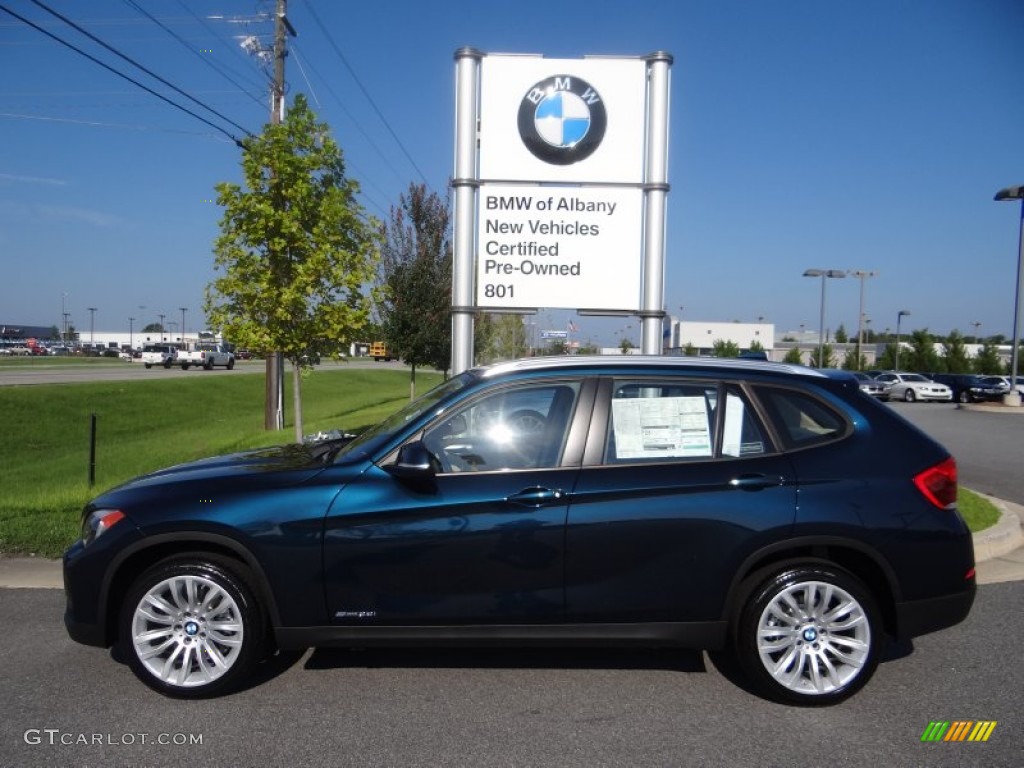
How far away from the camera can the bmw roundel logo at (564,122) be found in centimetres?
877

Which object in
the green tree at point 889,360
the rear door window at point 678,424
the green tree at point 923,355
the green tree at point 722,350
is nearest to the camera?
the rear door window at point 678,424

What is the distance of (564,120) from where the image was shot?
8812 millimetres

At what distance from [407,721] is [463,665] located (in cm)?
72

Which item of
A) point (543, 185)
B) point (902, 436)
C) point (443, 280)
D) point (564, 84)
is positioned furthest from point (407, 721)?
point (443, 280)

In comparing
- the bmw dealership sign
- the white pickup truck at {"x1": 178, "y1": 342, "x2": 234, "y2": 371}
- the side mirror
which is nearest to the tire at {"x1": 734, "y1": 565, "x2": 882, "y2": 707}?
the side mirror

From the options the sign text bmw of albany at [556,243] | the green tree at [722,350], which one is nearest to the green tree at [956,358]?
the green tree at [722,350]

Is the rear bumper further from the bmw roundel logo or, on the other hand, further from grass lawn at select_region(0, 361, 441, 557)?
grass lawn at select_region(0, 361, 441, 557)

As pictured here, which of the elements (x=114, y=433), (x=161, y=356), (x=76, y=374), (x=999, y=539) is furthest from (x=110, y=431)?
(x=161, y=356)

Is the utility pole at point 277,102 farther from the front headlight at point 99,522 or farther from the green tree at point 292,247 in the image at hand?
the front headlight at point 99,522

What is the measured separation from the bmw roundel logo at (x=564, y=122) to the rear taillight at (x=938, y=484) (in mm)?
5763

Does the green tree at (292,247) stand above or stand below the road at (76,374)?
above

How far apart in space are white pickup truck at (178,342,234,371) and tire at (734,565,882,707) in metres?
52.2

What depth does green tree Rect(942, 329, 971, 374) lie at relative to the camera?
182ft

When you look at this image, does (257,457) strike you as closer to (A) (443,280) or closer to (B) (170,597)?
(B) (170,597)
